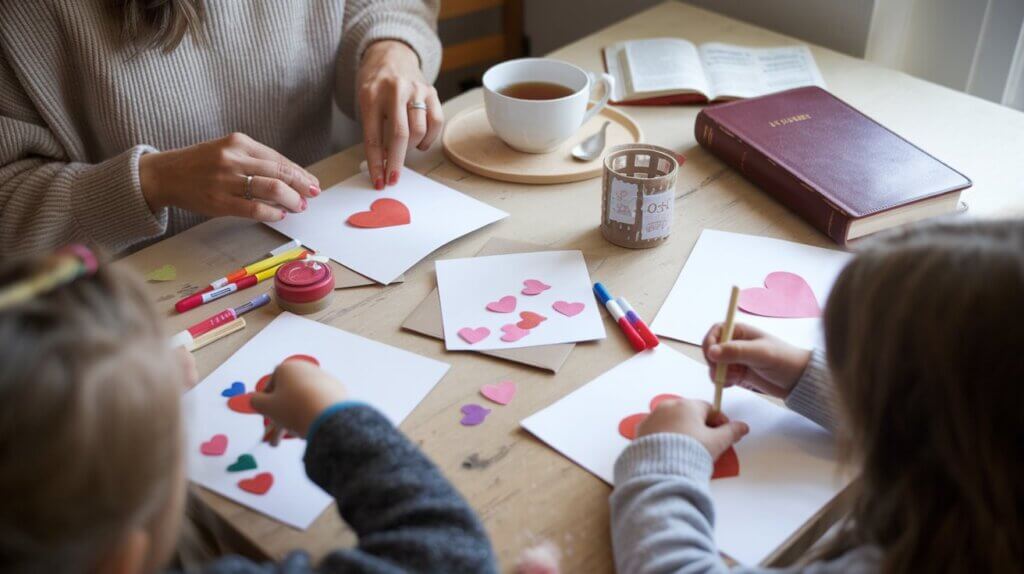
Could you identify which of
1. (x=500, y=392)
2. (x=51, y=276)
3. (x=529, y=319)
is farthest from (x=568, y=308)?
(x=51, y=276)

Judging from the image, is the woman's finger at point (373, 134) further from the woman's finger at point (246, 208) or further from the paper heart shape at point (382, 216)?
the woman's finger at point (246, 208)

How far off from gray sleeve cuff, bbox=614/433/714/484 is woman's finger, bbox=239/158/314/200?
1.92 ft

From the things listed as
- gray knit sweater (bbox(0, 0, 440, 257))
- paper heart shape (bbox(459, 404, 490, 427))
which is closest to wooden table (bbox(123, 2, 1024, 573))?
paper heart shape (bbox(459, 404, 490, 427))

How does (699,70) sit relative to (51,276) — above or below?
below

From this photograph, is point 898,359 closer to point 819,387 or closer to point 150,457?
point 819,387

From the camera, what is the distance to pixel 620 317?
0.99m

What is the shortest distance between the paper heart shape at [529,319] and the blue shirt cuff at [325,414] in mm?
250

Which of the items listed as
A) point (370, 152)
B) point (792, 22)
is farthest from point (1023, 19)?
point (370, 152)

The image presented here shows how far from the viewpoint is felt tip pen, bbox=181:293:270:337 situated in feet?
3.18

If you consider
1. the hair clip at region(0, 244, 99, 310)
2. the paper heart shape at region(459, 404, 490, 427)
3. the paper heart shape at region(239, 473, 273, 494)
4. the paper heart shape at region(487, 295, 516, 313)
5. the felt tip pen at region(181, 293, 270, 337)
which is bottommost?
the paper heart shape at region(239, 473, 273, 494)

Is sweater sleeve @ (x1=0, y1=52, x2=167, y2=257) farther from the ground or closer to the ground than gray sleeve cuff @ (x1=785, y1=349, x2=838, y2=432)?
farther from the ground

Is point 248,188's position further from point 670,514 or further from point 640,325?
point 670,514

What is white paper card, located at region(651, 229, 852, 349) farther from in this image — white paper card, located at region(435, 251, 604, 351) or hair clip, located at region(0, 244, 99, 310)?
hair clip, located at region(0, 244, 99, 310)

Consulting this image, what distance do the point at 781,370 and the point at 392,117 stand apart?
0.68m
